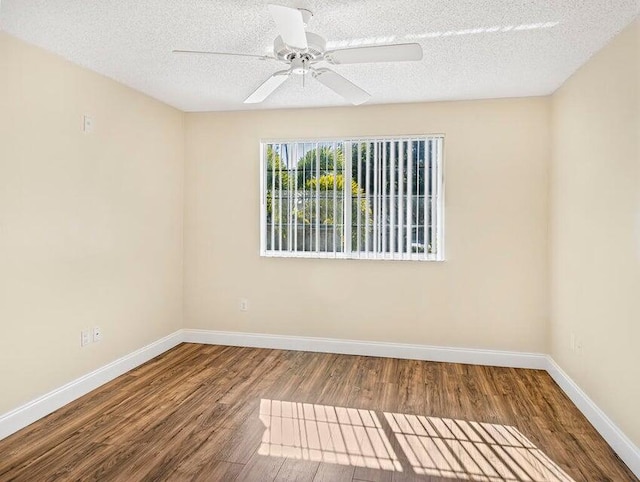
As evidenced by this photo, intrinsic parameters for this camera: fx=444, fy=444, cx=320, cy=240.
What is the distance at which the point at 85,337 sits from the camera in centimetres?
332

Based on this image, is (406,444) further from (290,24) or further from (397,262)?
(290,24)

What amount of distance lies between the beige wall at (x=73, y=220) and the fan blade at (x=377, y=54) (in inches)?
74.6

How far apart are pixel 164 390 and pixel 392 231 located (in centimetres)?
239

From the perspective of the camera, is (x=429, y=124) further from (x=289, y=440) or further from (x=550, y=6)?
(x=289, y=440)

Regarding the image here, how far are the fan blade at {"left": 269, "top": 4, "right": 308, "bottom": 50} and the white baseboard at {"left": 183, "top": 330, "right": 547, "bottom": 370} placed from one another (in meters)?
2.91

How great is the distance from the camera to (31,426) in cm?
278

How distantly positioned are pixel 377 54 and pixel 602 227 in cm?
180

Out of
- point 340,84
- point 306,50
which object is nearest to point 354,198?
point 340,84

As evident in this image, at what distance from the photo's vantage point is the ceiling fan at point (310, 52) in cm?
202

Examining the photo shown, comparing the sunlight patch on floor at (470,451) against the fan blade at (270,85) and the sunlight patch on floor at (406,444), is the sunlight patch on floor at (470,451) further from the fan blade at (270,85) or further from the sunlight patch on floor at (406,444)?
the fan blade at (270,85)

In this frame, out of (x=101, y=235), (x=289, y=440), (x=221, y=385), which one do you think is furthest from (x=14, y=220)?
(x=289, y=440)

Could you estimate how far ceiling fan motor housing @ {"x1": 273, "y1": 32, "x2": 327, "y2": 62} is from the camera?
2410 millimetres

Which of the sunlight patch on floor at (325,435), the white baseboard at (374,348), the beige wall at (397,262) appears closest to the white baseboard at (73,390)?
the white baseboard at (374,348)

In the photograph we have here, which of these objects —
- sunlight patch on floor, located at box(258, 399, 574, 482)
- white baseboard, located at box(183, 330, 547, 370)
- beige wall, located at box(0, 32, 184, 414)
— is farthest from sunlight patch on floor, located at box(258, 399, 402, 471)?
beige wall, located at box(0, 32, 184, 414)
